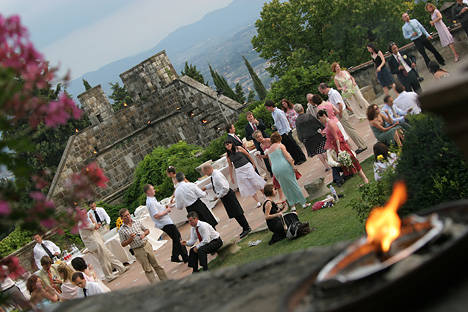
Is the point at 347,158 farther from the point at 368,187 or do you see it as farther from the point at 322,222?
the point at 368,187

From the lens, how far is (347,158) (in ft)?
40.1

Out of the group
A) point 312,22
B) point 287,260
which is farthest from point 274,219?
point 312,22

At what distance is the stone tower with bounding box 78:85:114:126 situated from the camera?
27.7 meters

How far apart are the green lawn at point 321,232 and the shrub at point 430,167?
1783mm

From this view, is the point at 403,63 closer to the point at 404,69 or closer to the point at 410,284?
the point at 404,69

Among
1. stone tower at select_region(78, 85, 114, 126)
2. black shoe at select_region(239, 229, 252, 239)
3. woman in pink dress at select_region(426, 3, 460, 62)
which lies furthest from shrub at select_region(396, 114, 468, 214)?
stone tower at select_region(78, 85, 114, 126)

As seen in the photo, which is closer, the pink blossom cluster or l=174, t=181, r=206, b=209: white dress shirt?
the pink blossom cluster

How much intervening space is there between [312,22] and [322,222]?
2324 cm

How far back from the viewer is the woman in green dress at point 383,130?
1093cm

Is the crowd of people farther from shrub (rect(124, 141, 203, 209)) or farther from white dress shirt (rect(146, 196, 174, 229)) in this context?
shrub (rect(124, 141, 203, 209))

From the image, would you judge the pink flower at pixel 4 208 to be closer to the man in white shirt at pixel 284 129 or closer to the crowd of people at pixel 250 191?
the crowd of people at pixel 250 191

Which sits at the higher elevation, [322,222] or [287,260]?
[287,260]

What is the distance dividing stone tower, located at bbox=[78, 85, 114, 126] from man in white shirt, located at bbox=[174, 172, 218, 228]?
16.1 m

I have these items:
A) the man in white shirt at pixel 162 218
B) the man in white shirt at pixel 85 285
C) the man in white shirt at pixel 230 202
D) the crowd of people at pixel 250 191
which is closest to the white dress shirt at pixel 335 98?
the crowd of people at pixel 250 191
